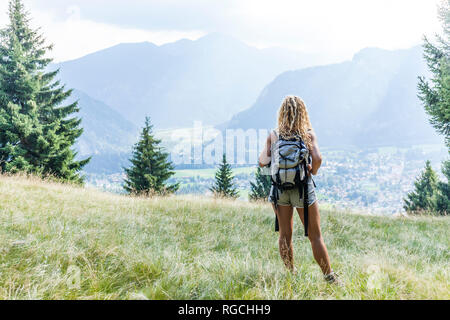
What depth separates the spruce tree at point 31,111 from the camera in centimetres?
2359

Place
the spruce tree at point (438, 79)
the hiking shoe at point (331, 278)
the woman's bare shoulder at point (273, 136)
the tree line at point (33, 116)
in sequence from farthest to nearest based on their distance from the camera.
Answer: the tree line at point (33, 116) < the spruce tree at point (438, 79) < the woman's bare shoulder at point (273, 136) < the hiking shoe at point (331, 278)

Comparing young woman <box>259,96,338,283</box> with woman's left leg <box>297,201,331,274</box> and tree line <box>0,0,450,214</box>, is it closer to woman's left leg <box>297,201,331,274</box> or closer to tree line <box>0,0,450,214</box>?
woman's left leg <box>297,201,331,274</box>

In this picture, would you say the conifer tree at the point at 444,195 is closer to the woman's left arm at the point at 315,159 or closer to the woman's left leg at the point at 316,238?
the woman's left leg at the point at 316,238

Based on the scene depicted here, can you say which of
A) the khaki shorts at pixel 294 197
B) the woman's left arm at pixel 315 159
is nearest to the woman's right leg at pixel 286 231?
the khaki shorts at pixel 294 197

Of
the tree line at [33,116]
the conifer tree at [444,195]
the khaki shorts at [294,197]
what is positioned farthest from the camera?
the conifer tree at [444,195]

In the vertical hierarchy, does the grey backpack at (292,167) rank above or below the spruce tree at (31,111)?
below

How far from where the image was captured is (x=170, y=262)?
157 inches

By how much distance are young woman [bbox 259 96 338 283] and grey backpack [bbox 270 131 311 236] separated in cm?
6

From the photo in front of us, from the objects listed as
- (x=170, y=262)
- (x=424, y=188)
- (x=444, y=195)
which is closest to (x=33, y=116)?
(x=170, y=262)

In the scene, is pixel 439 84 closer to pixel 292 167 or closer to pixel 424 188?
pixel 292 167

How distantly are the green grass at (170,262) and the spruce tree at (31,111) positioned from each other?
1919 centimetres

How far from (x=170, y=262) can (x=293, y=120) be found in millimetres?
2460

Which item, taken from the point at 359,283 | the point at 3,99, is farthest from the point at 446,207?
the point at 3,99
